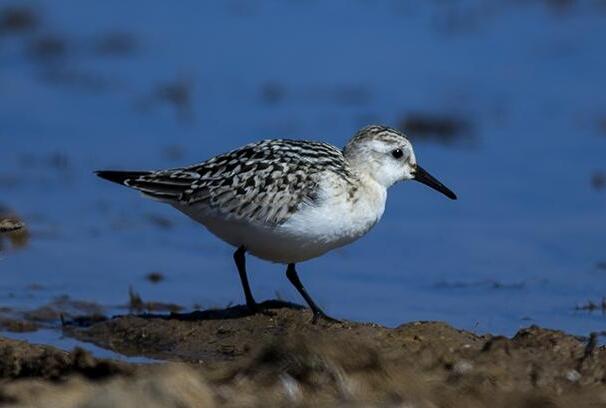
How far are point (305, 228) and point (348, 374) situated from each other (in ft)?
7.81

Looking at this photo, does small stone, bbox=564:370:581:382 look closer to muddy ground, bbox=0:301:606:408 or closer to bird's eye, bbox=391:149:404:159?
muddy ground, bbox=0:301:606:408

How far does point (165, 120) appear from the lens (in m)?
13.6

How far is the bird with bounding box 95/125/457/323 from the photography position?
8.38 metres

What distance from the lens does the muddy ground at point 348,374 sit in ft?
18.6

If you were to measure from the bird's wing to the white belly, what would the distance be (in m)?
0.05

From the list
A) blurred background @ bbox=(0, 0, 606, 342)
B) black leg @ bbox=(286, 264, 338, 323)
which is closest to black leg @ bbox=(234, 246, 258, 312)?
black leg @ bbox=(286, 264, 338, 323)

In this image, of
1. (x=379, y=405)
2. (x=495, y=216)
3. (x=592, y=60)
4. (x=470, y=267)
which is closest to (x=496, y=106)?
(x=592, y=60)

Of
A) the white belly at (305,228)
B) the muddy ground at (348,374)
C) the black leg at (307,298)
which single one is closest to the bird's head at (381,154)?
the white belly at (305,228)

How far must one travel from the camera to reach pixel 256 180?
844cm

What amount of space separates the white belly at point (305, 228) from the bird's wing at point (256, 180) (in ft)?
0.16

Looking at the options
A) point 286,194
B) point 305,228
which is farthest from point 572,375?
point 286,194

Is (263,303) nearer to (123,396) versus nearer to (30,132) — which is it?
(123,396)

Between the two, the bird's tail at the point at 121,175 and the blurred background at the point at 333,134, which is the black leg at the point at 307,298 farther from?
the bird's tail at the point at 121,175

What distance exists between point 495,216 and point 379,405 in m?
5.64
